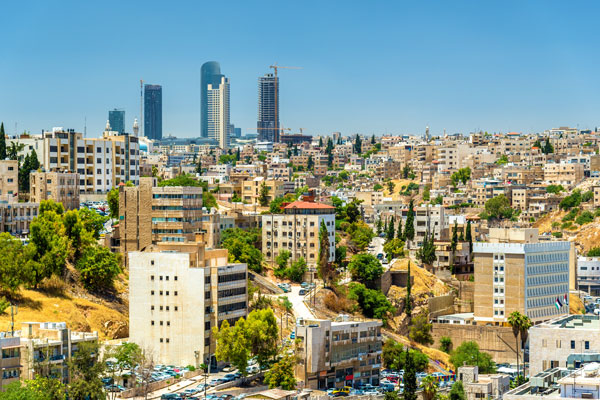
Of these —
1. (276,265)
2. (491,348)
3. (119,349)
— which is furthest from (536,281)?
(119,349)

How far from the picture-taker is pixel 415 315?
384 feet

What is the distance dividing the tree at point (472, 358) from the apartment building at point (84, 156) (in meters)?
46.5

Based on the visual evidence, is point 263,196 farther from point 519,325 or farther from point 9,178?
point 519,325

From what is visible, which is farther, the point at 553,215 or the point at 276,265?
the point at 553,215

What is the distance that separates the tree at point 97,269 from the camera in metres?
94.2

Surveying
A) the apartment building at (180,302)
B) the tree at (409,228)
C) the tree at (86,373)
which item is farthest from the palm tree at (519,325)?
the tree at (86,373)

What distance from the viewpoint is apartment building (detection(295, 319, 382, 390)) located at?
8506cm

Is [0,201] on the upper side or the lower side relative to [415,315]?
upper

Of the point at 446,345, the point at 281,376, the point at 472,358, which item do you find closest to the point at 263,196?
the point at 446,345

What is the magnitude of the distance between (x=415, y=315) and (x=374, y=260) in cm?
694

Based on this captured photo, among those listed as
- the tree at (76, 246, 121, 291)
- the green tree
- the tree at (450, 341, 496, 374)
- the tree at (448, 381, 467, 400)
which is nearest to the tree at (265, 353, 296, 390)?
the tree at (448, 381, 467, 400)

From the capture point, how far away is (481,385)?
78750mm

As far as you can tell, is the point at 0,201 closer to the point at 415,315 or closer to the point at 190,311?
the point at 190,311

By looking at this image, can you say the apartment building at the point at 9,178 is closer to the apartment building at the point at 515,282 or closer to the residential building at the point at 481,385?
the apartment building at the point at 515,282
